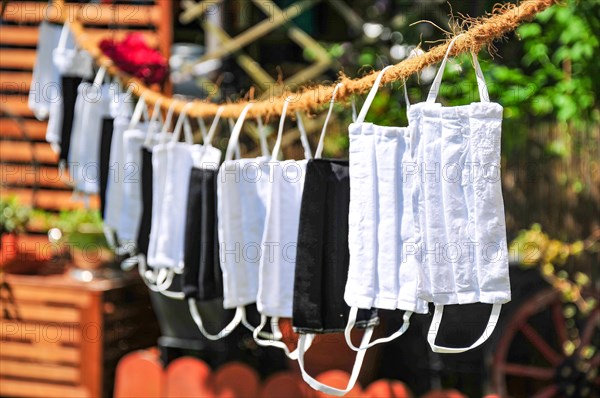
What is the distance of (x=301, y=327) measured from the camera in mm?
2484

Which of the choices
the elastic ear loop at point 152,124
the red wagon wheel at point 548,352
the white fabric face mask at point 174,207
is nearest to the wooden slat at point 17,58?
the elastic ear loop at point 152,124

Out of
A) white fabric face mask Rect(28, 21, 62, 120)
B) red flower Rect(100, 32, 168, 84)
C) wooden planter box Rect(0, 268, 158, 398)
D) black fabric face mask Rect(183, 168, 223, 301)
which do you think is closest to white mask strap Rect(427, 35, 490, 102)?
black fabric face mask Rect(183, 168, 223, 301)

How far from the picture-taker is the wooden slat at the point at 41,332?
450 cm

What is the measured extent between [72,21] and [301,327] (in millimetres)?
2202

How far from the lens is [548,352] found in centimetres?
415

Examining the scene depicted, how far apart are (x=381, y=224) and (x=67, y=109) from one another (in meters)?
2.15

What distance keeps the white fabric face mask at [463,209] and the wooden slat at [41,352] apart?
2824 mm

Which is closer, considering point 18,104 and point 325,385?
point 325,385

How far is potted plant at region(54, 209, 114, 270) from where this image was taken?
464 cm

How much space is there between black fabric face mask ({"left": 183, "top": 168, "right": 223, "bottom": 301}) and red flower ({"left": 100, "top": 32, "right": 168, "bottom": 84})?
42.6 inches

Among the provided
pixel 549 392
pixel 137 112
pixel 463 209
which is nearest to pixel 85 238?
pixel 137 112

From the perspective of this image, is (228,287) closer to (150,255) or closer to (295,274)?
(295,274)

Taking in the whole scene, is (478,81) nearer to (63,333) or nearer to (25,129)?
(63,333)

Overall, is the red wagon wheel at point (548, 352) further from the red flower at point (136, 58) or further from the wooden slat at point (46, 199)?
the wooden slat at point (46, 199)
